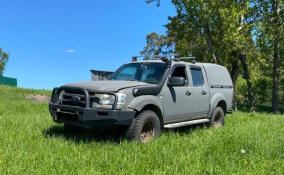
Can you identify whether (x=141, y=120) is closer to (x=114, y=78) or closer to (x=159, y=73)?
(x=159, y=73)

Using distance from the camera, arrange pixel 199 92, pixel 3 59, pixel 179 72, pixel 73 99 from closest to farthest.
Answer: pixel 73 99 → pixel 179 72 → pixel 199 92 → pixel 3 59

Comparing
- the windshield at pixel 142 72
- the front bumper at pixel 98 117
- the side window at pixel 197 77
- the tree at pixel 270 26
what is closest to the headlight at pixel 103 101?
the front bumper at pixel 98 117

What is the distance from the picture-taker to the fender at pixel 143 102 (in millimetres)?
5498

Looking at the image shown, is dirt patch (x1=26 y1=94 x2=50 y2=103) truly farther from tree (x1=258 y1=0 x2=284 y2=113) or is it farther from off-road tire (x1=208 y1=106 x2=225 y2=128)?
tree (x1=258 y1=0 x2=284 y2=113)

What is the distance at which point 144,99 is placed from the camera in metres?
5.69

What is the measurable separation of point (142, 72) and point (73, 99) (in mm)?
2006

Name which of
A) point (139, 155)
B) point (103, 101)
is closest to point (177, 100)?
point (103, 101)

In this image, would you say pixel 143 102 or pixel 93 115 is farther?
pixel 143 102

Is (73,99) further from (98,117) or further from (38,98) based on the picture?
(38,98)

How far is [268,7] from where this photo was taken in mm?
20922

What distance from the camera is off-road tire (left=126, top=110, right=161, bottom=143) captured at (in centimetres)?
551

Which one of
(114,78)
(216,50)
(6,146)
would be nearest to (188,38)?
(216,50)

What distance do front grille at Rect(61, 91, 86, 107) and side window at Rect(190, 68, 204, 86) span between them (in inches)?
125

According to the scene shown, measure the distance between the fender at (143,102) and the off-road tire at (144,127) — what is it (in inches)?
7.0
